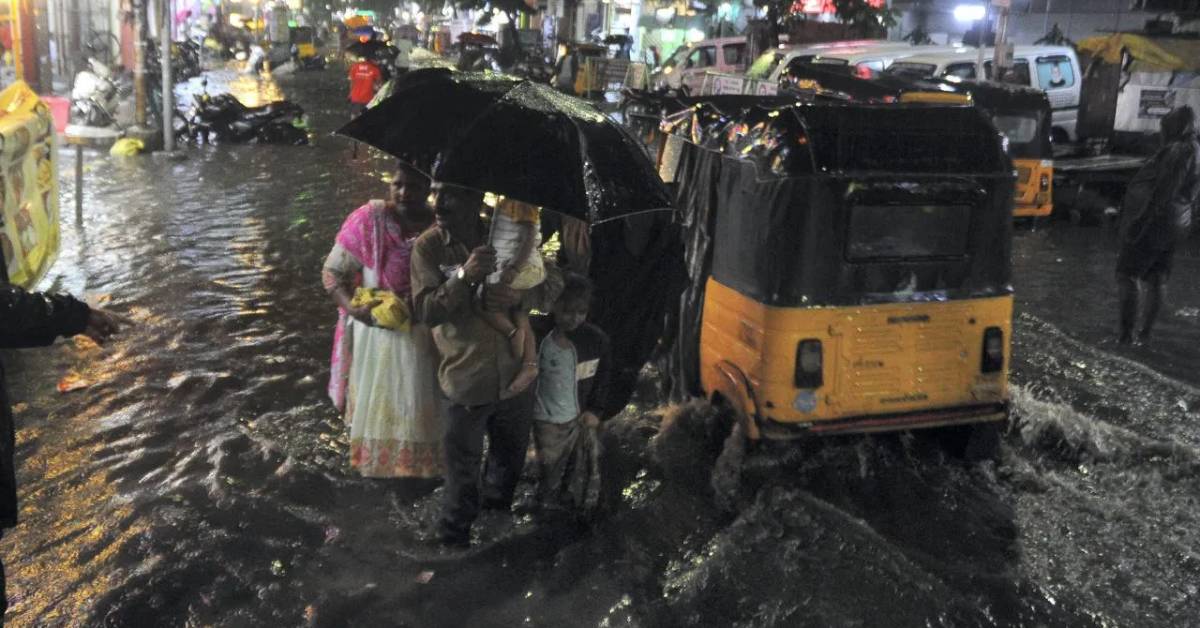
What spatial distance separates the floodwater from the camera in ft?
13.6

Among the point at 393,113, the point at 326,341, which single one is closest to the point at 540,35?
the point at 326,341

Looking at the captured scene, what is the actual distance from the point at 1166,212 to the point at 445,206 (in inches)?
241

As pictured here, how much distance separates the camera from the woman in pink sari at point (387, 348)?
171 inches

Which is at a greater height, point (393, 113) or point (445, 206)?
point (393, 113)

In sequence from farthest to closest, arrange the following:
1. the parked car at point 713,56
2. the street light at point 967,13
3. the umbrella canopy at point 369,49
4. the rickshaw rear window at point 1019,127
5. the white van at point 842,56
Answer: the street light at point 967,13, the parked car at point 713,56, the umbrella canopy at point 369,49, the white van at point 842,56, the rickshaw rear window at point 1019,127

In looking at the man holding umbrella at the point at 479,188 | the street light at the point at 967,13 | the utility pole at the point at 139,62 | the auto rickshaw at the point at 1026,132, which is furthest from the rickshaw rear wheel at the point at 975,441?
the street light at the point at 967,13

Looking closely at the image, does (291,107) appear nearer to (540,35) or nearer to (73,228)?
(73,228)

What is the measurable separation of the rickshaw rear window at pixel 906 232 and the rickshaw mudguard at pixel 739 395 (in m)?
0.84

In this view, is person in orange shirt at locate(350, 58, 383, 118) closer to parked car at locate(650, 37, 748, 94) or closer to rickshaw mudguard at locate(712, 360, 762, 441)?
parked car at locate(650, 37, 748, 94)

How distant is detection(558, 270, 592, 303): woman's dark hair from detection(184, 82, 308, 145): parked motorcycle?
49.4 feet

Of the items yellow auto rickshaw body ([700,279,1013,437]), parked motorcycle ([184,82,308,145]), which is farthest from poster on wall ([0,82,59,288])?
parked motorcycle ([184,82,308,145])

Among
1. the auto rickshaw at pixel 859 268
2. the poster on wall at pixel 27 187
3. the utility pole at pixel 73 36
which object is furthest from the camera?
the utility pole at pixel 73 36

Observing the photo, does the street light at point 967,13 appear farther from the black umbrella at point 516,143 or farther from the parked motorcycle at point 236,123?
the black umbrella at point 516,143

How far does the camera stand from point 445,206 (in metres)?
4.05
